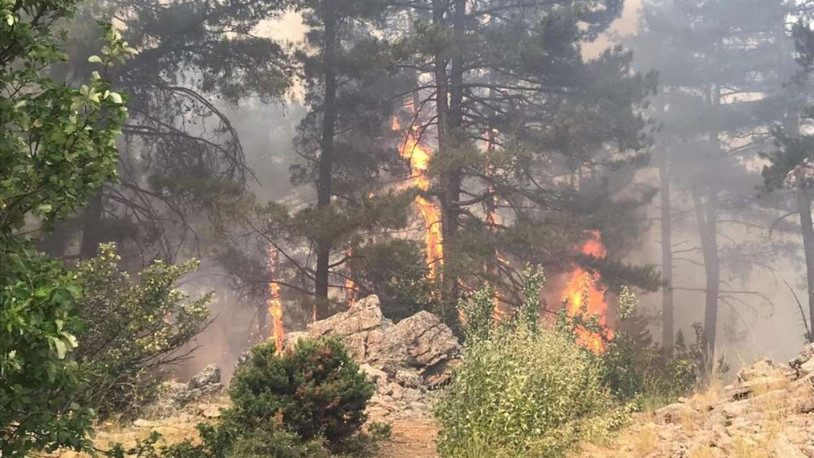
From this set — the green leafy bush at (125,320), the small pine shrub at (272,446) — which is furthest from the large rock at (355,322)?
the small pine shrub at (272,446)

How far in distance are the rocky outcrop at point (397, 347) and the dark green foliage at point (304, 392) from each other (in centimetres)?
350

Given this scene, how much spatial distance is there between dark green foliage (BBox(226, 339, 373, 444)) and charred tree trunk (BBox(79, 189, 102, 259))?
982cm

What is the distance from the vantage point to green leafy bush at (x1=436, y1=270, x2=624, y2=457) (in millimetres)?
6320

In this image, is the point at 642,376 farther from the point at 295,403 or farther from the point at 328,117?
the point at 328,117

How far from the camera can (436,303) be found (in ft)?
50.9

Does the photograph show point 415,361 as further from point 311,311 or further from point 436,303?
point 311,311

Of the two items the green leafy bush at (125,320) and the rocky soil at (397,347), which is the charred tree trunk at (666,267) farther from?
the green leafy bush at (125,320)

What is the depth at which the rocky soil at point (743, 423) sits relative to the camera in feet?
17.8

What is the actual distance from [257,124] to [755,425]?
35862 millimetres

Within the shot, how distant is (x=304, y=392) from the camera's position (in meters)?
6.83

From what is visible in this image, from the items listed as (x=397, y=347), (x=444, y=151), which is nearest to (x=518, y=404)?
(x=397, y=347)

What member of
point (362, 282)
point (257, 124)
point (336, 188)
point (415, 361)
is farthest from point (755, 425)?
point (257, 124)

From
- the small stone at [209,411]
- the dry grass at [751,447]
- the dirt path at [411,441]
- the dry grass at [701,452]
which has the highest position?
the small stone at [209,411]

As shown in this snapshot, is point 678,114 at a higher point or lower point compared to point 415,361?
higher
